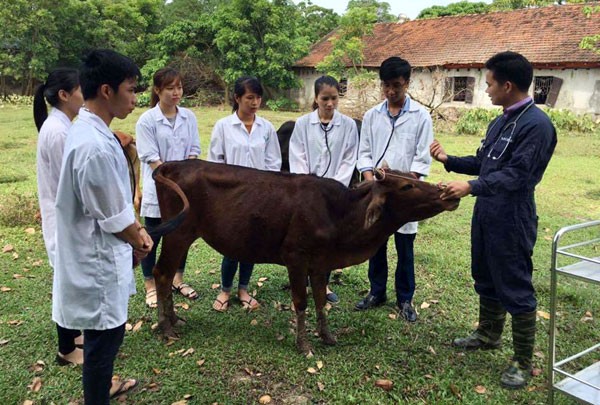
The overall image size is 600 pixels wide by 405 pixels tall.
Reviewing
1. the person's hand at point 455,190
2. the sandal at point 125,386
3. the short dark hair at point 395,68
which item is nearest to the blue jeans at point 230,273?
the sandal at point 125,386

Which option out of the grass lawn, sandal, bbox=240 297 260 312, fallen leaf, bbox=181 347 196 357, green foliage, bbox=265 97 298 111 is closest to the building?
green foliage, bbox=265 97 298 111

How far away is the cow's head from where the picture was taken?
394 cm

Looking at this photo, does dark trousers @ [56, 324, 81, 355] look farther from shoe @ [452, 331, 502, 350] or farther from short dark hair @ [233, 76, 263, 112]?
shoe @ [452, 331, 502, 350]

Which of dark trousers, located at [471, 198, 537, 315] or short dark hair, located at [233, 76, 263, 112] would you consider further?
short dark hair, located at [233, 76, 263, 112]

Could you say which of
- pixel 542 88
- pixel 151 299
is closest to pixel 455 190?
pixel 151 299

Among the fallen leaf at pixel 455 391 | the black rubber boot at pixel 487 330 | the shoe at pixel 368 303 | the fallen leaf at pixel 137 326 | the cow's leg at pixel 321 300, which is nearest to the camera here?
the fallen leaf at pixel 455 391

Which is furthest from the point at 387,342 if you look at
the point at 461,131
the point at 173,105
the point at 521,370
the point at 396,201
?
the point at 461,131

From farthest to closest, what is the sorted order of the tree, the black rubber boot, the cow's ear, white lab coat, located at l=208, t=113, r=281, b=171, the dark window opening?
1. the tree
2. the dark window opening
3. white lab coat, located at l=208, t=113, r=281, b=171
4. the black rubber boot
5. the cow's ear

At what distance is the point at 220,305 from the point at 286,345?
1.06 metres

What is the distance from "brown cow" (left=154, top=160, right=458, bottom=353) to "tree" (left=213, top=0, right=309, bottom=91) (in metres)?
25.2

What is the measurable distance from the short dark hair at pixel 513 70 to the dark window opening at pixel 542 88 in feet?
70.5

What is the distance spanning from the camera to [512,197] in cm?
378

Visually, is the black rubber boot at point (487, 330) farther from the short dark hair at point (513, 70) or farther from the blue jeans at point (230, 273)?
the blue jeans at point (230, 273)

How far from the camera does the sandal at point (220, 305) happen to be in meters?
5.25
